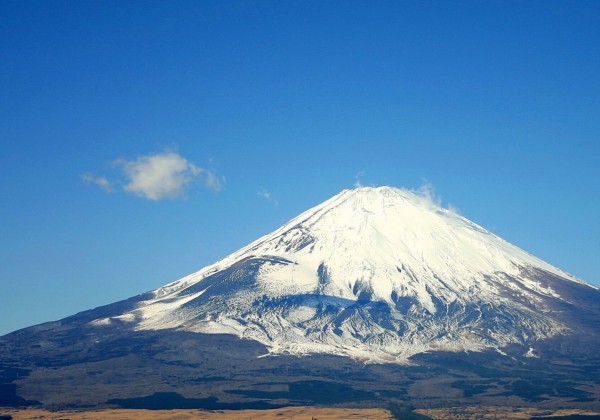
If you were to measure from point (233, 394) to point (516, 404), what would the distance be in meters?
58.8

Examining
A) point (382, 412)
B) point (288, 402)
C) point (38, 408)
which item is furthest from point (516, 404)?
point (38, 408)

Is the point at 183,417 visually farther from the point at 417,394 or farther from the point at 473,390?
the point at 473,390

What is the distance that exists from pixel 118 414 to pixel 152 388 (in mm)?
29679

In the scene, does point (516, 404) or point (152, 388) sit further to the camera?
point (152, 388)

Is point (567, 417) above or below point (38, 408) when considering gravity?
below

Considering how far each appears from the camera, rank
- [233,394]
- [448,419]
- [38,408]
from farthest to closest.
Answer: [233,394] → [38,408] → [448,419]

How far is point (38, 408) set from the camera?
6796 inches

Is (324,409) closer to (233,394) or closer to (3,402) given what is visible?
(233,394)

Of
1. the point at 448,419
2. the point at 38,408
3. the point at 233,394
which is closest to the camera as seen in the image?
the point at 448,419

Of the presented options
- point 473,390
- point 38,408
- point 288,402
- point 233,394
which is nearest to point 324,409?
point 288,402

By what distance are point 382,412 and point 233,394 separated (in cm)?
3552

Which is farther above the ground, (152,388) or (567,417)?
(152,388)

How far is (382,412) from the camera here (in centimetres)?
16912

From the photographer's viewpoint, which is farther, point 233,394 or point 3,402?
point 233,394
